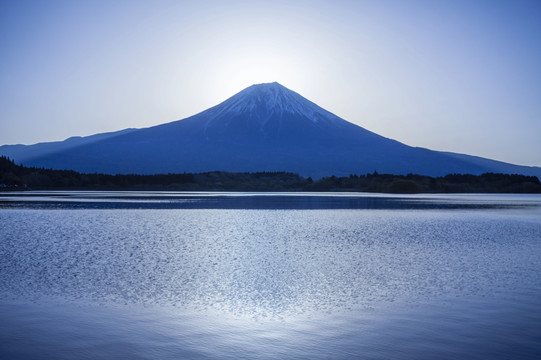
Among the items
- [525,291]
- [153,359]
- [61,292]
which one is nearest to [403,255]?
[525,291]

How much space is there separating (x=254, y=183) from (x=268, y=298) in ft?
481

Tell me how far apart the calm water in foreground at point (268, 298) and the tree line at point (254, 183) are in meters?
118

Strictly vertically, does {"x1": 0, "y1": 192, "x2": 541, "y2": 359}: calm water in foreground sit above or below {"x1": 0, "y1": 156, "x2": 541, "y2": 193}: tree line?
below

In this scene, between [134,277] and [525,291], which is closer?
[525,291]

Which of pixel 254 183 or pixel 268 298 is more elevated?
pixel 254 183

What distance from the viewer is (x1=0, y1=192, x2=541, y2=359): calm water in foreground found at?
32.9ft

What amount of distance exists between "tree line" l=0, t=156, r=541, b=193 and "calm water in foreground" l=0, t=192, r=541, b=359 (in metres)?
118

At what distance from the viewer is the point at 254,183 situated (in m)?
160

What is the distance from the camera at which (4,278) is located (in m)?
16.3

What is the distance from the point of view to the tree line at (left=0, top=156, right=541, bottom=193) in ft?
451

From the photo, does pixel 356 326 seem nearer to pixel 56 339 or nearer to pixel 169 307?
pixel 169 307

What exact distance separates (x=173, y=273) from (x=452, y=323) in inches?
367

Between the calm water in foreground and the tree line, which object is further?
the tree line

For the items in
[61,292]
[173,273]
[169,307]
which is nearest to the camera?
[169,307]
